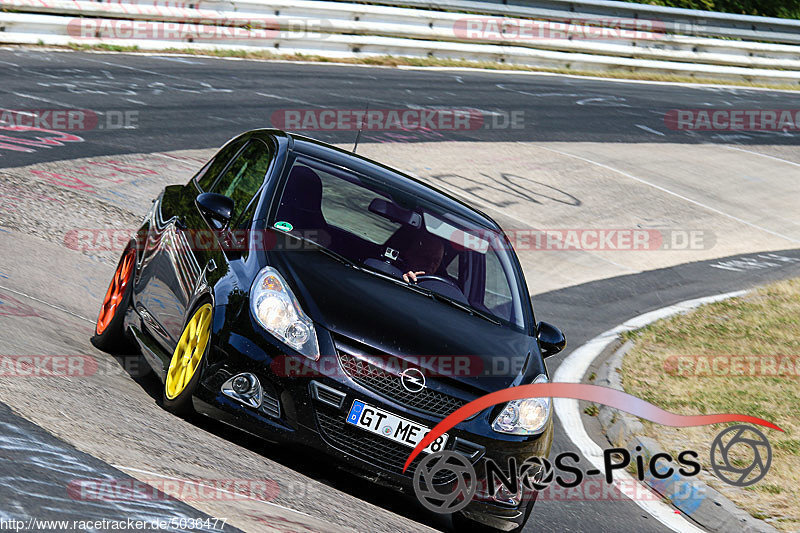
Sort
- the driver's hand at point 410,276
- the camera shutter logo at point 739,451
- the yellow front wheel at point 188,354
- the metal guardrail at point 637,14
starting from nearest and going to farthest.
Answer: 1. the yellow front wheel at point 188,354
2. the driver's hand at point 410,276
3. the camera shutter logo at point 739,451
4. the metal guardrail at point 637,14

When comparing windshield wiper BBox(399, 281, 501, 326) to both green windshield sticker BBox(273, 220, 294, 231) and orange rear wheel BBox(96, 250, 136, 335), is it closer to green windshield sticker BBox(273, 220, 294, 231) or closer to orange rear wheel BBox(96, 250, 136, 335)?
green windshield sticker BBox(273, 220, 294, 231)

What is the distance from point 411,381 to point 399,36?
61.5 feet

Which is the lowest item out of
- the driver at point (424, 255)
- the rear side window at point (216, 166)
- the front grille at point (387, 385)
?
the front grille at point (387, 385)

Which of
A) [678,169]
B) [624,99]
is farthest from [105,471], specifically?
[624,99]

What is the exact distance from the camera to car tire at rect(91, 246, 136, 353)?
260 inches

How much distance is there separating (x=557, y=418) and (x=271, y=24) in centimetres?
1470

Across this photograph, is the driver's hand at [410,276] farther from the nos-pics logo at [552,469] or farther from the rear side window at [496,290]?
the nos-pics logo at [552,469]

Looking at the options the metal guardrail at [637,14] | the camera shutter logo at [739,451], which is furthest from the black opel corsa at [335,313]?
the metal guardrail at [637,14]

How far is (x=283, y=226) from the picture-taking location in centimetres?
600

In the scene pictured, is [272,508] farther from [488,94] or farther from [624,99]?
[624,99]

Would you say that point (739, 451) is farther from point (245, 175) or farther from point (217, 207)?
point (217, 207)

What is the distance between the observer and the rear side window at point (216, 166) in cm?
689

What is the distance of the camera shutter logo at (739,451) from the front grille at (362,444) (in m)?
2.73

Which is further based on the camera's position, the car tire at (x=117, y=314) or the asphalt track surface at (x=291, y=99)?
the asphalt track surface at (x=291, y=99)
